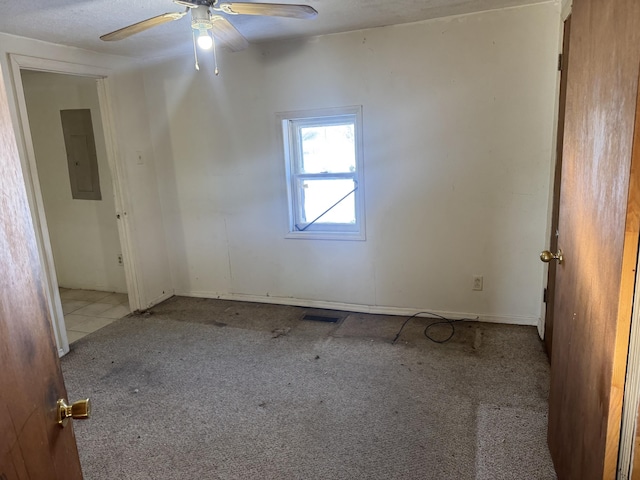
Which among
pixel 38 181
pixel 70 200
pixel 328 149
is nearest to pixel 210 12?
pixel 328 149

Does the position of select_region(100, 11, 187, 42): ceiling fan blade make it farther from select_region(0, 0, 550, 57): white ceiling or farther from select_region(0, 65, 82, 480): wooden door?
select_region(0, 65, 82, 480): wooden door

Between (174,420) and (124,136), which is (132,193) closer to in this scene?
(124,136)

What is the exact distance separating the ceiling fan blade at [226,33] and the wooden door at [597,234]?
164 cm

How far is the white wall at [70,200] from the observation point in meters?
4.20

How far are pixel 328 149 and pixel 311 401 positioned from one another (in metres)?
2.05

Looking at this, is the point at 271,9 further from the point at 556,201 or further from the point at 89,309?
the point at 89,309

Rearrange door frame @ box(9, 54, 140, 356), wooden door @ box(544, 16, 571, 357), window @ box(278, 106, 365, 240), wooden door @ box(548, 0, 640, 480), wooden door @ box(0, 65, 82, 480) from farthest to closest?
window @ box(278, 106, 365, 240), door frame @ box(9, 54, 140, 356), wooden door @ box(544, 16, 571, 357), wooden door @ box(548, 0, 640, 480), wooden door @ box(0, 65, 82, 480)

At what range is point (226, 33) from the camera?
2.41 m

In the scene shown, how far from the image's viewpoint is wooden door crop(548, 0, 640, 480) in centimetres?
100

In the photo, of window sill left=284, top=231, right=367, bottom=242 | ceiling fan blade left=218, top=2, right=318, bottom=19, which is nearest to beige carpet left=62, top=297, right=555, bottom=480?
window sill left=284, top=231, right=367, bottom=242

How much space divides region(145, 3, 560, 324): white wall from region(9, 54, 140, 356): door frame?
440 mm

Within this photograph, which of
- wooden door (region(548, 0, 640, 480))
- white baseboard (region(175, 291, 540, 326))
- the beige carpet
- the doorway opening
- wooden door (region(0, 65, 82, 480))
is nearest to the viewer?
wooden door (region(0, 65, 82, 480))

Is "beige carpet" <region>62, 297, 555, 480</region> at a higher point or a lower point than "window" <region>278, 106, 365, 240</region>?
lower

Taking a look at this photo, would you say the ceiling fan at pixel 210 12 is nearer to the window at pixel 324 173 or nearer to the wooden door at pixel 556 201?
the window at pixel 324 173
